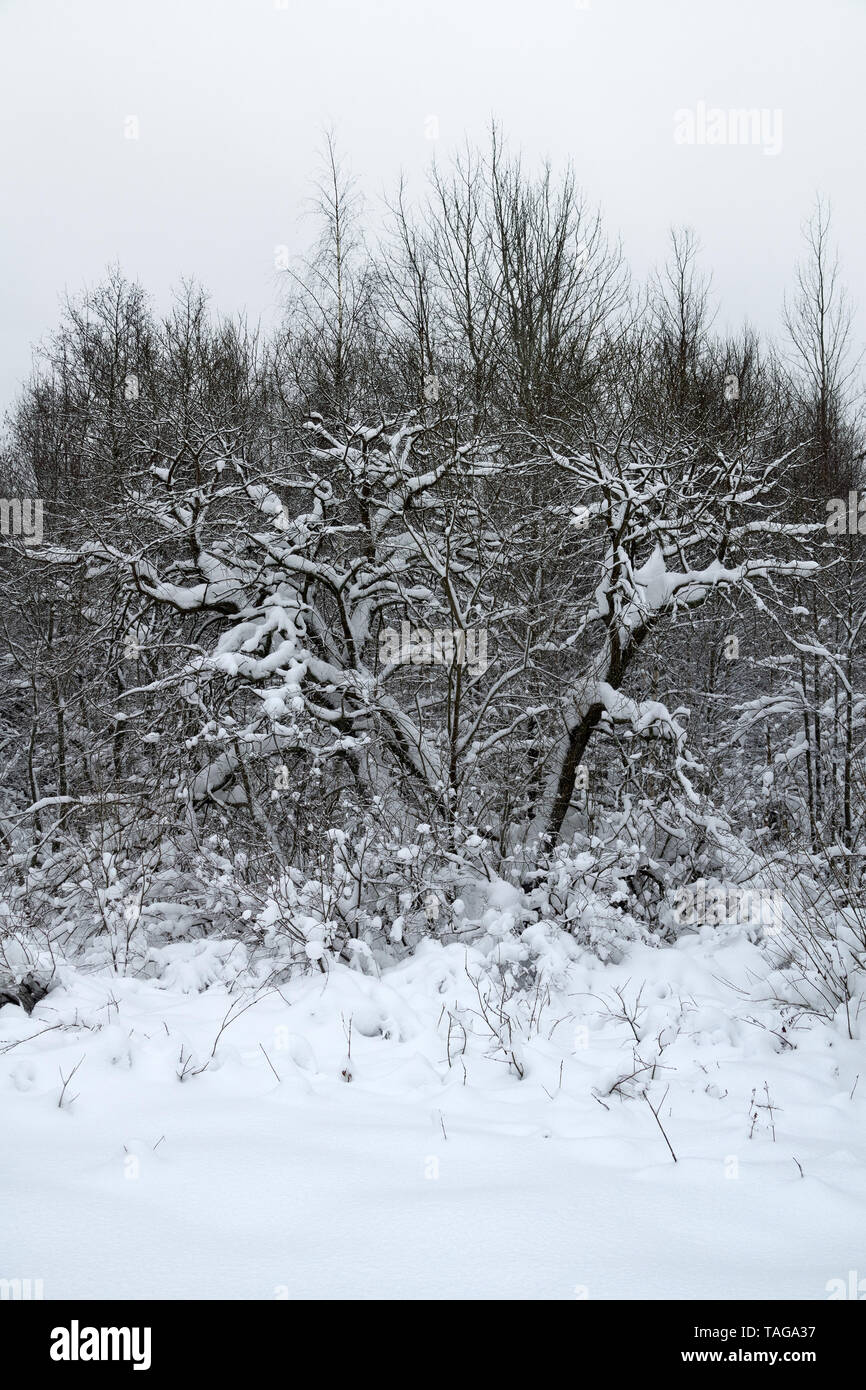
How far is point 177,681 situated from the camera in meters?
8.02

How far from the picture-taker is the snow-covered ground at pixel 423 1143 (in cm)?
251

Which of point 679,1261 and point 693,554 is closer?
point 679,1261

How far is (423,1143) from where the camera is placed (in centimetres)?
332

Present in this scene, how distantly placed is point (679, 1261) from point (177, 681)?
20.9ft

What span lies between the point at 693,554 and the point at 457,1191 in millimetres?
8154

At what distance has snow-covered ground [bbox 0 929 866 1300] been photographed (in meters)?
2.51

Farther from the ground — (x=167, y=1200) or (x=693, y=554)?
(x=693, y=554)

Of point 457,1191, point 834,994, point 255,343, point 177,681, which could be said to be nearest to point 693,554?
point 177,681

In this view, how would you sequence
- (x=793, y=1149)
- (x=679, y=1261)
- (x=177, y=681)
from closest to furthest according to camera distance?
(x=679, y=1261), (x=793, y=1149), (x=177, y=681)
